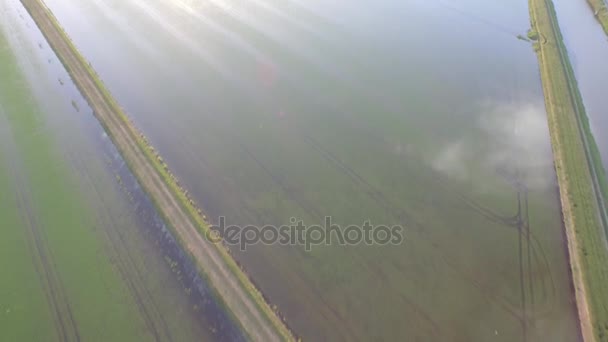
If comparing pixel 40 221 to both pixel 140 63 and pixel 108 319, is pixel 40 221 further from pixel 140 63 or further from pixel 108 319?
pixel 140 63

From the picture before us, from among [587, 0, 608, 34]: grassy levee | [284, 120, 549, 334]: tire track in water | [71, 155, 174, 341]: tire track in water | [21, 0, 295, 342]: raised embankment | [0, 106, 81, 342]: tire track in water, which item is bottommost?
[0, 106, 81, 342]: tire track in water

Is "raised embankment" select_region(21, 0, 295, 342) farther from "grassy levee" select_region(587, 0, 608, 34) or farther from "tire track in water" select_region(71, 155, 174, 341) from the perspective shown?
"grassy levee" select_region(587, 0, 608, 34)

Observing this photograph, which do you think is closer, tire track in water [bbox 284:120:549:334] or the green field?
the green field

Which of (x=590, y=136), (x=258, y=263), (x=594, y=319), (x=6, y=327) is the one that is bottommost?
(x=6, y=327)

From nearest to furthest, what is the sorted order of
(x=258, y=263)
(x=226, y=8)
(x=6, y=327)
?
(x=6, y=327)
(x=258, y=263)
(x=226, y=8)

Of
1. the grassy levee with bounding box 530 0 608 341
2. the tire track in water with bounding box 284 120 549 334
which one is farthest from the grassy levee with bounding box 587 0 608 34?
the tire track in water with bounding box 284 120 549 334

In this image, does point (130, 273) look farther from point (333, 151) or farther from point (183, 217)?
point (333, 151)

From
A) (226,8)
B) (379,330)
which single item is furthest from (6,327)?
(226,8)
